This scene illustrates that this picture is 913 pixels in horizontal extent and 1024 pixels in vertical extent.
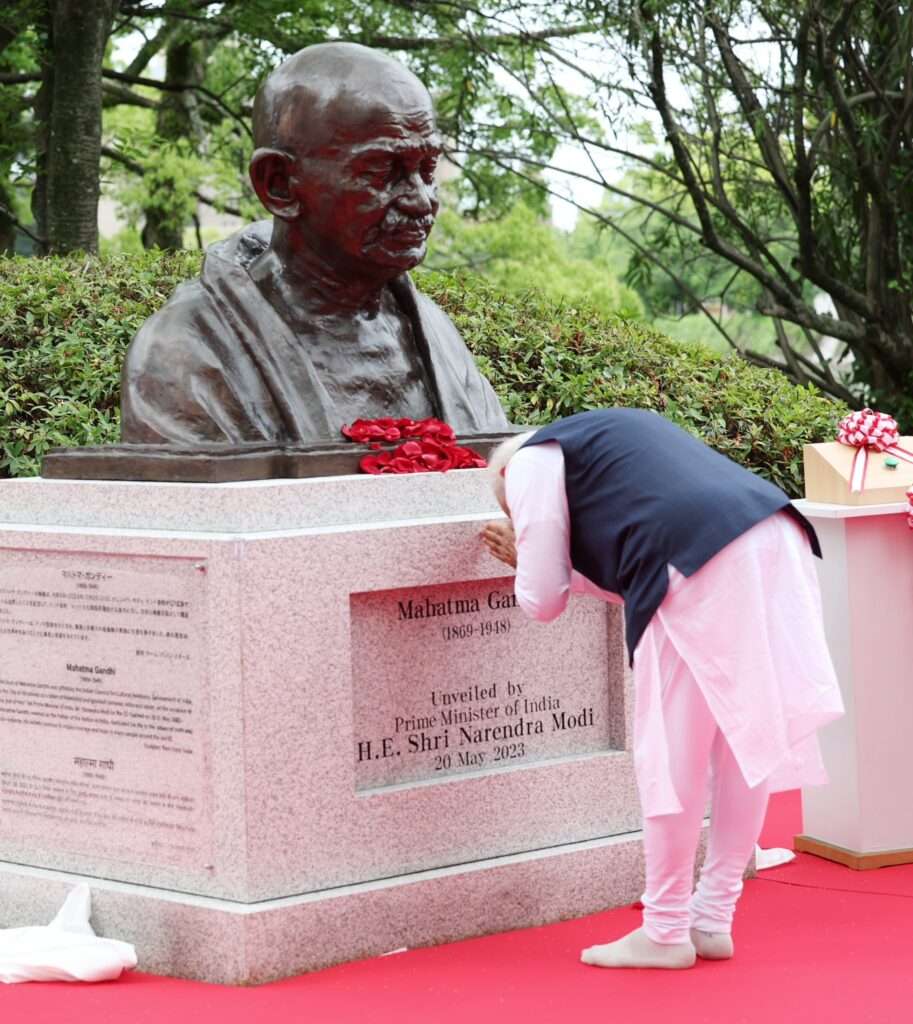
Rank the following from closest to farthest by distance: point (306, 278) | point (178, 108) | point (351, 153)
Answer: point (351, 153) → point (306, 278) → point (178, 108)

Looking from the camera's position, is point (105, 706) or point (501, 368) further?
point (501, 368)

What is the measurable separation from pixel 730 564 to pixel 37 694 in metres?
2.10

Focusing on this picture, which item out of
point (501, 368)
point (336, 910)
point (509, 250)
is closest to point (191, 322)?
point (336, 910)

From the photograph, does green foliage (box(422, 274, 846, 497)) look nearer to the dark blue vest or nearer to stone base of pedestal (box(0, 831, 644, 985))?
stone base of pedestal (box(0, 831, 644, 985))

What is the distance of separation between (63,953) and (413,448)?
170 centimetres

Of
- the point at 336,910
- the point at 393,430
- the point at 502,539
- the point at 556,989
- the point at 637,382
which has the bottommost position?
the point at 556,989

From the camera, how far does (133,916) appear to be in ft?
14.9

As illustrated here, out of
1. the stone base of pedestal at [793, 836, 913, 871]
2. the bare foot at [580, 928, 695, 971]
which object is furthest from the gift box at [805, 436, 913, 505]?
the bare foot at [580, 928, 695, 971]

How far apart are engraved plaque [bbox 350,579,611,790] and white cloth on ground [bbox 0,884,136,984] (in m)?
0.81

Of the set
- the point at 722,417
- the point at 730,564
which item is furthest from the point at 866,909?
the point at 722,417

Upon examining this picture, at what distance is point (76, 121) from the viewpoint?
10.6 metres

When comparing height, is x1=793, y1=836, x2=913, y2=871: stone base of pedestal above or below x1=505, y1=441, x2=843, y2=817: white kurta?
below

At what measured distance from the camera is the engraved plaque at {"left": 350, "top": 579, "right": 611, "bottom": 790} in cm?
468

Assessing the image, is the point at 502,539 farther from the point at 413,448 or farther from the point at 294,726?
the point at 294,726
